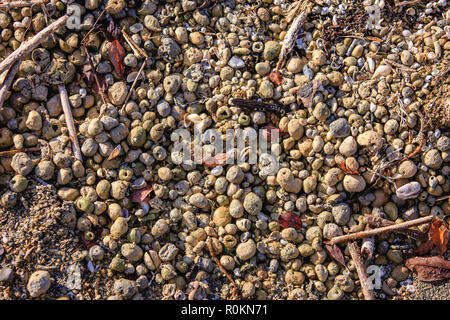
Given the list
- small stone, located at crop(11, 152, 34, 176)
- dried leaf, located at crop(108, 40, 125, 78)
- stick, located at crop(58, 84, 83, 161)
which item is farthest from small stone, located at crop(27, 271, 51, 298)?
dried leaf, located at crop(108, 40, 125, 78)

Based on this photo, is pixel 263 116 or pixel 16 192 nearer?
pixel 16 192

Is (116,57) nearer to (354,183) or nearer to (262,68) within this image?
(262,68)

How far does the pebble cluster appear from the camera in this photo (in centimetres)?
310

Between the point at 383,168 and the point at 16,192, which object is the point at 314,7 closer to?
the point at 383,168

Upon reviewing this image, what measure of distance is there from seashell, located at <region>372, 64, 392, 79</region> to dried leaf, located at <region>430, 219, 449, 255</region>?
1264 millimetres

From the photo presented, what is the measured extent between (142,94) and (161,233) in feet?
3.80

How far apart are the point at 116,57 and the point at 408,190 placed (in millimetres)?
2608

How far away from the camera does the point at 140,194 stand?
10.5ft

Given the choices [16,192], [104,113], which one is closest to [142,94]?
[104,113]

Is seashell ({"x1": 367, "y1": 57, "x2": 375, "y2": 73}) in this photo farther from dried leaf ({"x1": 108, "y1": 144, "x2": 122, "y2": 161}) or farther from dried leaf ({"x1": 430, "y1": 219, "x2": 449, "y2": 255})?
dried leaf ({"x1": 108, "y1": 144, "x2": 122, "y2": 161})

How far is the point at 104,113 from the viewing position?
10.6ft

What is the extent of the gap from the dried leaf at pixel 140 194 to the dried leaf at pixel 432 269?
7.22ft

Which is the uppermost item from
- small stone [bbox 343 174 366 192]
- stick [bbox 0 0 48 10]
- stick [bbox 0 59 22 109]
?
stick [bbox 0 0 48 10]

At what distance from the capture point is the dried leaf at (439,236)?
123 inches
